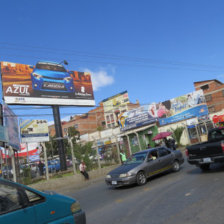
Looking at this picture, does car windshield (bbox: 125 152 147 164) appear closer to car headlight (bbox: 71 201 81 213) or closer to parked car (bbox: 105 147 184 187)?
parked car (bbox: 105 147 184 187)

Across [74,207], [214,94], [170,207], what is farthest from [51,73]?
[214,94]

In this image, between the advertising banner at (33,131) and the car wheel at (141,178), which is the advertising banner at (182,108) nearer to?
the advertising banner at (33,131)

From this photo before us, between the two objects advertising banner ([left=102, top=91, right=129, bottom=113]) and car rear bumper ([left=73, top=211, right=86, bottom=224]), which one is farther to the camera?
advertising banner ([left=102, top=91, right=129, bottom=113])

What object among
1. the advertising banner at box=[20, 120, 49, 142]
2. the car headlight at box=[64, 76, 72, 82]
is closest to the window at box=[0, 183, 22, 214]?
the advertising banner at box=[20, 120, 49, 142]

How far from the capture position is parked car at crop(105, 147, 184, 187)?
9852 millimetres

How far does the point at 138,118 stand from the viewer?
118ft

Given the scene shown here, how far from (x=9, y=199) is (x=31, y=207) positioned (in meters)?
0.30

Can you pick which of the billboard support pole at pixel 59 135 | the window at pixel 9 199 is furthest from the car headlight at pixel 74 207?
the billboard support pole at pixel 59 135

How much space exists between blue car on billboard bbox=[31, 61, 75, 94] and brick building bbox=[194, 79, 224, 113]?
27.7m

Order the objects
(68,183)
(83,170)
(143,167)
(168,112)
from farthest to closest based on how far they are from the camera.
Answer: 1. (168,112)
2. (83,170)
3. (68,183)
4. (143,167)

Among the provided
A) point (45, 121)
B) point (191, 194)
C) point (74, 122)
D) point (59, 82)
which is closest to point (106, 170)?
point (45, 121)

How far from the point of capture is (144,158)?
11047 millimetres

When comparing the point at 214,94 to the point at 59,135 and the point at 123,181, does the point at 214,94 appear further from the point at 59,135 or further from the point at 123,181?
the point at 123,181

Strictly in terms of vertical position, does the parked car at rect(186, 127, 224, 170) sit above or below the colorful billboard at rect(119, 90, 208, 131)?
below
